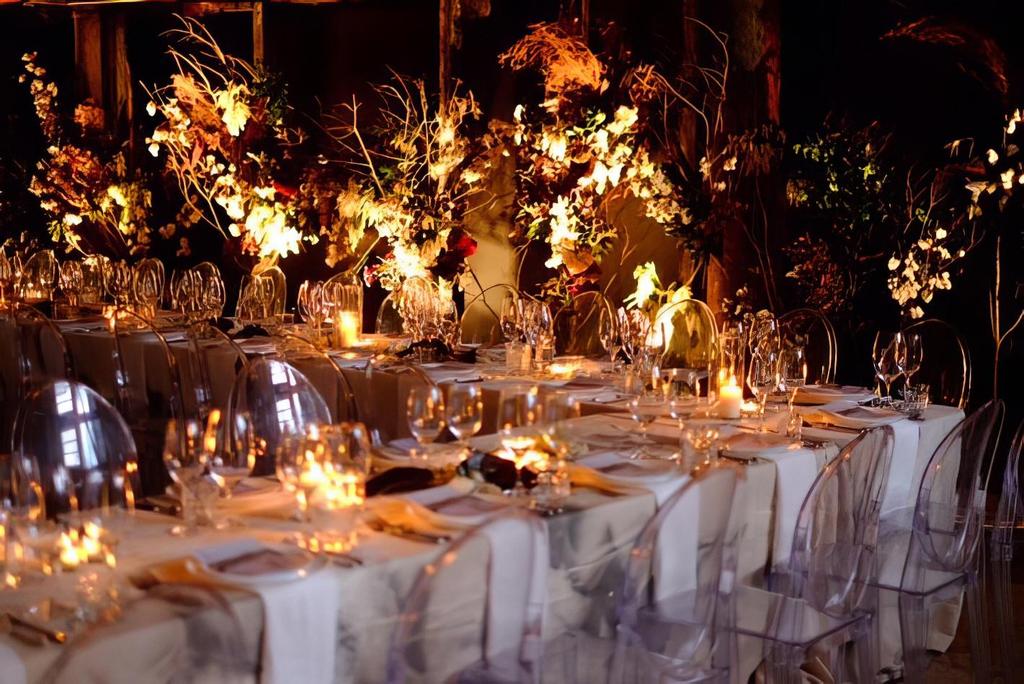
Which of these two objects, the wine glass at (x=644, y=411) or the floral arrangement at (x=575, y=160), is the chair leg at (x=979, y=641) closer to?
the wine glass at (x=644, y=411)

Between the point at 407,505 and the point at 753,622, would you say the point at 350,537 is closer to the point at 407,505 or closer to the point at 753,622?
the point at 407,505

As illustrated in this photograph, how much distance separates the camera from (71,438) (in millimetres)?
2953

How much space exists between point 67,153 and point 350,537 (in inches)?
280

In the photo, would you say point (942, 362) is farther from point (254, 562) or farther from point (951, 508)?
point (254, 562)

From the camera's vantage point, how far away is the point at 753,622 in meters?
2.90

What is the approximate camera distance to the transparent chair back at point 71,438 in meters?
2.77

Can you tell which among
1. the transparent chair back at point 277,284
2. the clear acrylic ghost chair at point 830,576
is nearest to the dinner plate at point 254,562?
the clear acrylic ghost chair at point 830,576

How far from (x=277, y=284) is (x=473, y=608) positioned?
604 centimetres

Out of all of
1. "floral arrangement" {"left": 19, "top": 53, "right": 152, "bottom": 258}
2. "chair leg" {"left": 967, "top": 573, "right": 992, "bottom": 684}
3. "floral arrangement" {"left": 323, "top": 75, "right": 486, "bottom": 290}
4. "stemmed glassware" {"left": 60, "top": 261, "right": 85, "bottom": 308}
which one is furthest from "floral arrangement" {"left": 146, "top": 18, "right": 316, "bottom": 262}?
"chair leg" {"left": 967, "top": 573, "right": 992, "bottom": 684}

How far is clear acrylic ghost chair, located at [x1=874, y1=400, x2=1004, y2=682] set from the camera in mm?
3221

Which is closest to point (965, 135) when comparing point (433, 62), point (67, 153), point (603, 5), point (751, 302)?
point (751, 302)

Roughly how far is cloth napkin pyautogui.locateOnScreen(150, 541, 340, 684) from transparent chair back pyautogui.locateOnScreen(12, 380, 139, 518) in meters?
0.60

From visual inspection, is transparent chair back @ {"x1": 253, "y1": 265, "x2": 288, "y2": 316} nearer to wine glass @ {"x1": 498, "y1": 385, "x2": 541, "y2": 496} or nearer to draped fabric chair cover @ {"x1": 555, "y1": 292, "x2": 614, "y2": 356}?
draped fabric chair cover @ {"x1": 555, "y1": 292, "x2": 614, "y2": 356}

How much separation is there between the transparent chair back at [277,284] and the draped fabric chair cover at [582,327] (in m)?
2.10
